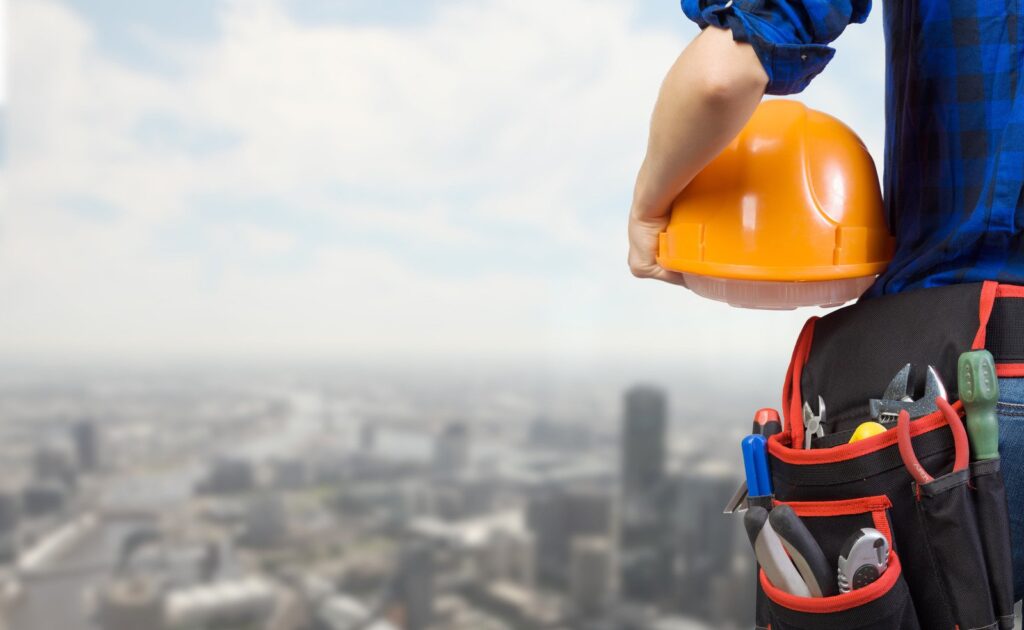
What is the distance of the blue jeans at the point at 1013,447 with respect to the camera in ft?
1.97

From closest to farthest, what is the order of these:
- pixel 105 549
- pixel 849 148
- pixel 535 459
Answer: pixel 849 148 < pixel 105 549 < pixel 535 459

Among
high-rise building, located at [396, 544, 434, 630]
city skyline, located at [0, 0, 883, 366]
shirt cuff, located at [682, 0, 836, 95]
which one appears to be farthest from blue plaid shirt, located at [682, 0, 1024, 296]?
high-rise building, located at [396, 544, 434, 630]

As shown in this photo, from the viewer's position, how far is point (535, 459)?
2930 millimetres

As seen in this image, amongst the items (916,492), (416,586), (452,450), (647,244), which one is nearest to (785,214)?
(647,244)

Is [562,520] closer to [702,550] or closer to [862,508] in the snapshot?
[702,550]

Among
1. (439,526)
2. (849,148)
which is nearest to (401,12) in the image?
(439,526)

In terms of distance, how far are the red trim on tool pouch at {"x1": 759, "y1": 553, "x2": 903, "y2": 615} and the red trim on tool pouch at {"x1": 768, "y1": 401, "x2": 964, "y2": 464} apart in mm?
81

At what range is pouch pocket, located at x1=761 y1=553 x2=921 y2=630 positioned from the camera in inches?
24.3

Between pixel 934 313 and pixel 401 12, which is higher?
pixel 401 12

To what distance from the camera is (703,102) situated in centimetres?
57

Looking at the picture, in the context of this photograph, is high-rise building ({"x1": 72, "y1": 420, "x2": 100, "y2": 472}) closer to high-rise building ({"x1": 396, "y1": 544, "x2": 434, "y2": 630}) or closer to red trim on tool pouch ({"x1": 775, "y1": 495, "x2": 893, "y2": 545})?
high-rise building ({"x1": 396, "y1": 544, "x2": 434, "y2": 630})

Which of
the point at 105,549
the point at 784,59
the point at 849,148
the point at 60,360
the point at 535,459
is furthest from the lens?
the point at 535,459

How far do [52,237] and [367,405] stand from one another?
3.65 ft

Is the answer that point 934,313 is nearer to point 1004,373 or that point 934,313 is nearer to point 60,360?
point 1004,373
